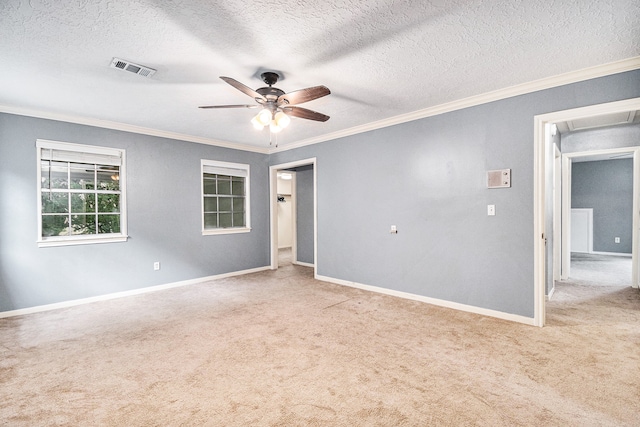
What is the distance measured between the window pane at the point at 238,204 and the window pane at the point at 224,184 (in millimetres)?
221

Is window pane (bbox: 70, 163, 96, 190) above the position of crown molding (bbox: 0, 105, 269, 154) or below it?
below

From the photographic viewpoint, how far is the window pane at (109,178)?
14.6 feet

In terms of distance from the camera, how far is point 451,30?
7.25ft

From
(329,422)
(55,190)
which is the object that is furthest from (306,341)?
(55,190)

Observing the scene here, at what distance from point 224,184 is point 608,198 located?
9605 millimetres

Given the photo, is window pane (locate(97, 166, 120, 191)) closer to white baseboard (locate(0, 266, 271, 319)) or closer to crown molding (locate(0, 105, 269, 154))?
crown molding (locate(0, 105, 269, 154))

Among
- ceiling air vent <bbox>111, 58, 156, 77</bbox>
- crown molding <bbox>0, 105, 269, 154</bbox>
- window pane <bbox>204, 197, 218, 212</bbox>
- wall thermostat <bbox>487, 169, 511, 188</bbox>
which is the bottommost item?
window pane <bbox>204, 197, 218, 212</bbox>

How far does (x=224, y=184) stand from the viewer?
588 centimetres

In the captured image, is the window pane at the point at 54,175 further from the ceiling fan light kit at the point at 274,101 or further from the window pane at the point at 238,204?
the ceiling fan light kit at the point at 274,101

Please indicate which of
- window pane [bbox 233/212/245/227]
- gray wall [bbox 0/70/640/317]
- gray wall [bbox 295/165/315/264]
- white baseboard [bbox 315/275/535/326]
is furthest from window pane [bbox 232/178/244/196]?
white baseboard [bbox 315/275/535/326]

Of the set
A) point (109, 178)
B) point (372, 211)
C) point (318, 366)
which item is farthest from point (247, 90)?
point (109, 178)

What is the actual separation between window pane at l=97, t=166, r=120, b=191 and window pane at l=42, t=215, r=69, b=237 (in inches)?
24.3

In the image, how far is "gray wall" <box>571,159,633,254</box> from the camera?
7594 millimetres

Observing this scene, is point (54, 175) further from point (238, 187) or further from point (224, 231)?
point (238, 187)
